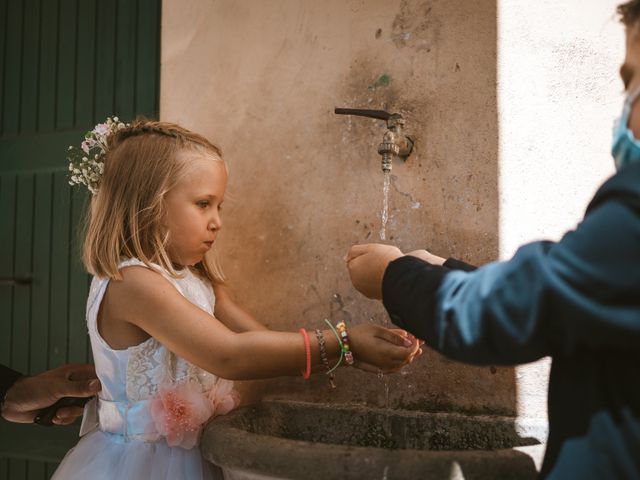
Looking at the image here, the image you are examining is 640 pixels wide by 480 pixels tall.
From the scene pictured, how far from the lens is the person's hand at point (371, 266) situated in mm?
1332

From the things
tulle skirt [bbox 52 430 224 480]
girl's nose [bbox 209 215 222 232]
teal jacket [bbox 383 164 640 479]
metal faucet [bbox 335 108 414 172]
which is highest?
metal faucet [bbox 335 108 414 172]

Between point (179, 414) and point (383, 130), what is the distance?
A: 1044 mm

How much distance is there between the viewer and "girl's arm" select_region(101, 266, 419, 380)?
1488 millimetres

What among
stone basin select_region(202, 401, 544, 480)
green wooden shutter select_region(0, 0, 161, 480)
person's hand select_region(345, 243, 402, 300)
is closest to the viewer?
stone basin select_region(202, 401, 544, 480)

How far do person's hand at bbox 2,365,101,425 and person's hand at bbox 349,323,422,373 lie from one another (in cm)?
81

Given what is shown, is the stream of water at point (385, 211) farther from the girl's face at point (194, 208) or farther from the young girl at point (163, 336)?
the girl's face at point (194, 208)

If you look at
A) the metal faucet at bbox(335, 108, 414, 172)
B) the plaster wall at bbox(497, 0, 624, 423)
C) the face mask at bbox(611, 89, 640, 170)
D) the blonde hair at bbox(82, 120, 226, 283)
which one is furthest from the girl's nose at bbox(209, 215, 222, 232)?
the face mask at bbox(611, 89, 640, 170)

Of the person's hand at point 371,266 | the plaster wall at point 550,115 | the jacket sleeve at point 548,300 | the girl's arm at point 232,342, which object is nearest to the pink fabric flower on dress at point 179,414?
the girl's arm at point 232,342

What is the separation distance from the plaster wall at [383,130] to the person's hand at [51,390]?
1.71 feet

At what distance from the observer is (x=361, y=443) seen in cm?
183

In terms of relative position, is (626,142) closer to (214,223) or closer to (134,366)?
(214,223)

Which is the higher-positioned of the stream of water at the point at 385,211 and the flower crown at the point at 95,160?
the flower crown at the point at 95,160

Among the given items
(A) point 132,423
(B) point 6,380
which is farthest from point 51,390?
(A) point 132,423

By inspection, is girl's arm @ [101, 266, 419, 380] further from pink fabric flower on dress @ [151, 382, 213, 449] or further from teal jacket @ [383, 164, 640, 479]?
teal jacket @ [383, 164, 640, 479]
